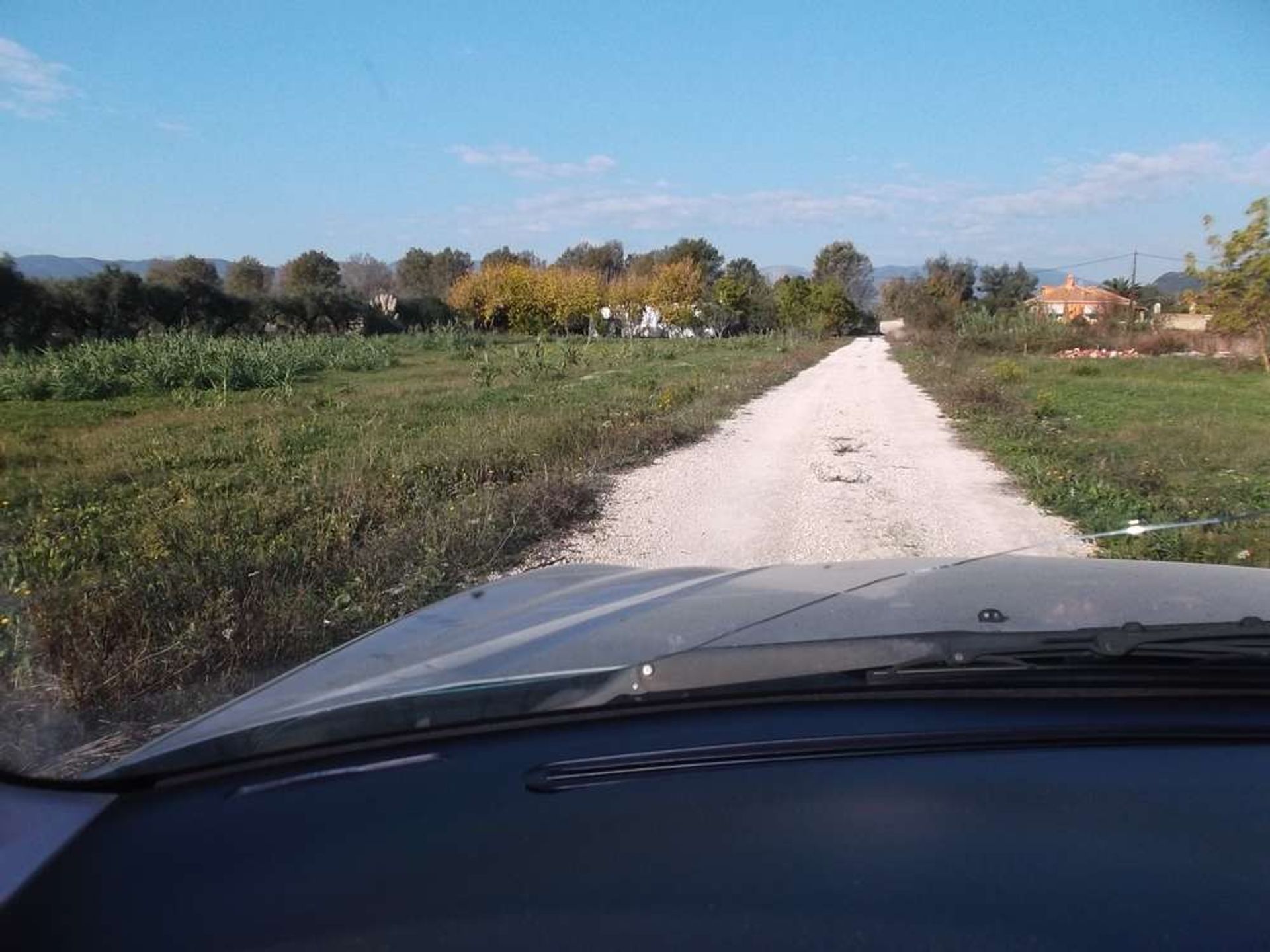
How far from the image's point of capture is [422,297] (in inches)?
2650

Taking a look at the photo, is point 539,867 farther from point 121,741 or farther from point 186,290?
point 186,290

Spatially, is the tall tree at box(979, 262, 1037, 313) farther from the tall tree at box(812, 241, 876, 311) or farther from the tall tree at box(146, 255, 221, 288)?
the tall tree at box(146, 255, 221, 288)

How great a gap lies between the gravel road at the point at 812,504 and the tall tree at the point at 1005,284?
7681 centimetres

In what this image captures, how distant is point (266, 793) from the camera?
1881mm

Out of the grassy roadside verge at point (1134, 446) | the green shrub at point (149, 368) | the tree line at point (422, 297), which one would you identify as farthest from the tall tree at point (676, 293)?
the green shrub at point (149, 368)

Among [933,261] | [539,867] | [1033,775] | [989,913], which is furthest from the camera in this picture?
[933,261]

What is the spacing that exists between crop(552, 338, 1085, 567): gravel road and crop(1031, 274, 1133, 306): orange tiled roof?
58634mm

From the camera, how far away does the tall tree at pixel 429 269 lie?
3403 inches

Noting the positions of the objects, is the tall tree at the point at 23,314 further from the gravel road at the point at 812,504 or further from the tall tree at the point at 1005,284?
the tall tree at the point at 1005,284

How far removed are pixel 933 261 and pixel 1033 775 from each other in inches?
4167

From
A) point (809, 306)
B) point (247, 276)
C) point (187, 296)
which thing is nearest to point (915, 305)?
point (809, 306)

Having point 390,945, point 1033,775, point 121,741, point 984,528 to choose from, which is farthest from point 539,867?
point 984,528

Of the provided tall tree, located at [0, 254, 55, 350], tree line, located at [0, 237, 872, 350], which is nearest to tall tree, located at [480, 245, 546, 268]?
tree line, located at [0, 237, 872, 350]

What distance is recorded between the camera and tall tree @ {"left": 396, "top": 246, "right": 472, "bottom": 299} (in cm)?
8644
